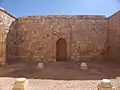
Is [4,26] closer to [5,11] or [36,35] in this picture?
[5,11]

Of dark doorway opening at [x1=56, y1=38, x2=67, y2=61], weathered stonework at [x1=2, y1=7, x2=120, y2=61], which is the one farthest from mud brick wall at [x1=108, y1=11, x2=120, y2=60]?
dark doorway opening at [x1=56, y1=38, x2=67, y2=61]

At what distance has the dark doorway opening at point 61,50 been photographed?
44.1 ft

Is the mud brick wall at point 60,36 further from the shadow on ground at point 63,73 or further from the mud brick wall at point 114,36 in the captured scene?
the shadow on ground at point 63,73

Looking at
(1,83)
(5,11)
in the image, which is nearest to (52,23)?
(5,11)

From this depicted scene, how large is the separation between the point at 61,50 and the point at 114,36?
471 centimetres

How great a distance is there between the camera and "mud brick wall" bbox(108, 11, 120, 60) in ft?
36.0

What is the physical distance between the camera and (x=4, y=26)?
10.9 meters

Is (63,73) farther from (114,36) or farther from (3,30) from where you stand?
(114,36)

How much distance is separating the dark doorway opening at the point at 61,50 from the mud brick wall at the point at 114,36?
393 cm

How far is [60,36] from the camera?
13.0m

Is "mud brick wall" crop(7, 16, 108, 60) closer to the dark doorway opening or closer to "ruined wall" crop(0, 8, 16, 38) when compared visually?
the dark doorway opening

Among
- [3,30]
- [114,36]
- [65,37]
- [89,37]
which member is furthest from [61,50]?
[3,30]

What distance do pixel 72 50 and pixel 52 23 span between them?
296cm

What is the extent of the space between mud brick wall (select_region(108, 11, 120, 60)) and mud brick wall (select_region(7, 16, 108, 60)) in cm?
77
